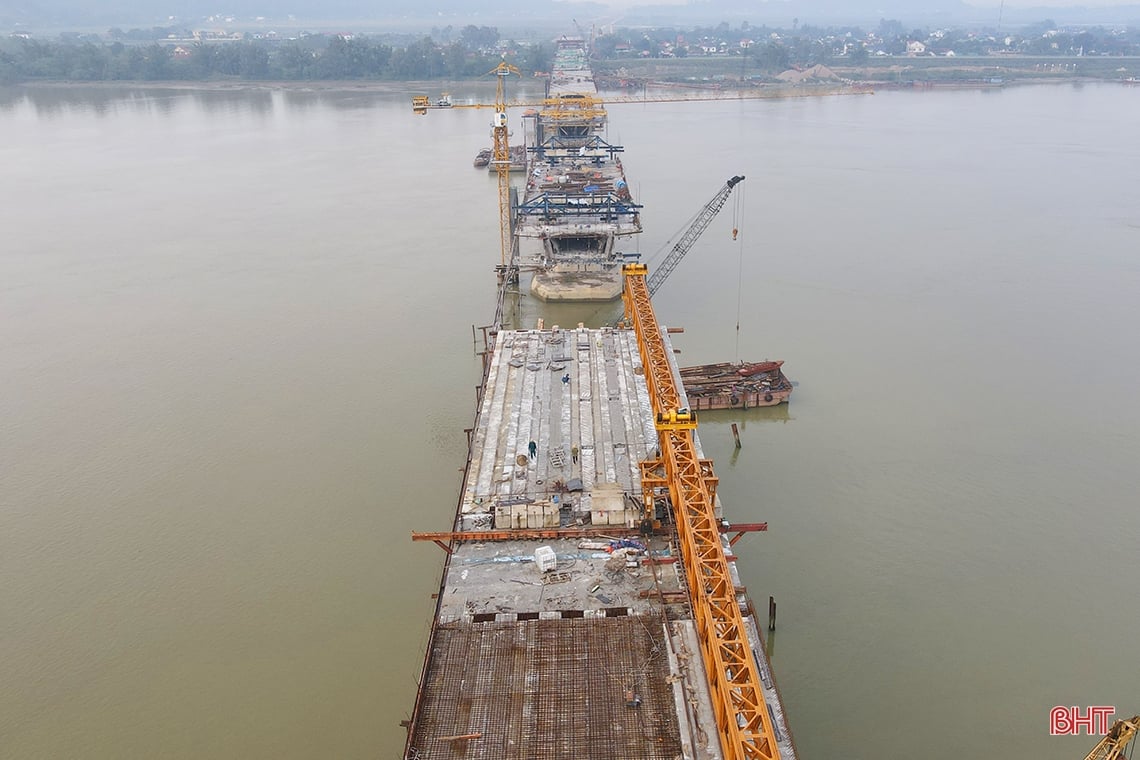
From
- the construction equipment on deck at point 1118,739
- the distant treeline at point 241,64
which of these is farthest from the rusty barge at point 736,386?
the distant treeline at point 241,64

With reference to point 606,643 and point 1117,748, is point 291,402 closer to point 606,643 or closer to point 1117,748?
point 606,643

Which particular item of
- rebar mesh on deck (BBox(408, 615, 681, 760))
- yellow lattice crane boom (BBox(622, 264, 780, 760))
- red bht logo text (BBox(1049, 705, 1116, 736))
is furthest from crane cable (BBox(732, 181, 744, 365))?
rebar mesh on deck (BBox(408, 615, 681, 760))

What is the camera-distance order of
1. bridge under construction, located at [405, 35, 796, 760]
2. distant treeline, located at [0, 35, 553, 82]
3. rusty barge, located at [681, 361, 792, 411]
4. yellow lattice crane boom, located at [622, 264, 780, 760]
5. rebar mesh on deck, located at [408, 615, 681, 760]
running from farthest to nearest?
distant treeline, located at [0, 35, 553, 82]
rusty barge, located at [681, 361, 792, 411]
bridge under construction, located at [405, 35, 796, 760]
rebar mesh on deck, located at [408, 615, 681, 760]
yellow lattice crane boom, located at [622, 264, 780, 760]

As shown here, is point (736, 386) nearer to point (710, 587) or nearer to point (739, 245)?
point (710, 587)

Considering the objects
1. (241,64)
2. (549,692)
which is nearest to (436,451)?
(549,692)

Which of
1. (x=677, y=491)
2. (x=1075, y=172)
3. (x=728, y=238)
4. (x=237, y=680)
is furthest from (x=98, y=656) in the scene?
(x=1075, y=172)

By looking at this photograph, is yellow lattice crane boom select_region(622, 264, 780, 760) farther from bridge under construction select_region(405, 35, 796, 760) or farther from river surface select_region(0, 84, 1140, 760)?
river surface select_region(0, 84, 1140, 760)
